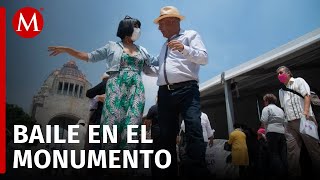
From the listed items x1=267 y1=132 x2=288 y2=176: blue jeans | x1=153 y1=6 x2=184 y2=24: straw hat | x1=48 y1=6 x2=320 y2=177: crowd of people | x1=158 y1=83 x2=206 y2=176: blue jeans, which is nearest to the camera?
x1=158 y1=83 x2=206 y2=176: blue jeans

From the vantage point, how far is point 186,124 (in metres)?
2.34

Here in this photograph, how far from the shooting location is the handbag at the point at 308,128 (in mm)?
3301

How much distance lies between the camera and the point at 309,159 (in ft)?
11.7

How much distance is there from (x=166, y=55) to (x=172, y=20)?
0.34 meters

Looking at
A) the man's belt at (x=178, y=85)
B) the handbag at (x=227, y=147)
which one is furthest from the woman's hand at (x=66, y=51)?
the handbag at (x=227, y=147)

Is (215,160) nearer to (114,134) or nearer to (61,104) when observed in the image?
(114,134)

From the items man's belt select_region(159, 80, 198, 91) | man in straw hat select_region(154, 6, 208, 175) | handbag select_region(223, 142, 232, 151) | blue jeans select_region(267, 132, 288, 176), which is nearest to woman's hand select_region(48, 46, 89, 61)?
man in straw hat select_region(154, 6, 208, 175)

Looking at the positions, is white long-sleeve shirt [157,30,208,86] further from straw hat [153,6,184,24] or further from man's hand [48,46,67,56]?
man's hand [48,46,67,56]

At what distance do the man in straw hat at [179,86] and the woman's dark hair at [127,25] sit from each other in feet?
0.94

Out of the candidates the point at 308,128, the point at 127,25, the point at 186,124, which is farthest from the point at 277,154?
the point at 127,25

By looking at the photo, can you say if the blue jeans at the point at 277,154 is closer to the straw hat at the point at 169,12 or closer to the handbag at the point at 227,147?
the handbag at the point at 227,147

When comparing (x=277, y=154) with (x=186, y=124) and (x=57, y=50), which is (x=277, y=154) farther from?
(x=57, y=50)

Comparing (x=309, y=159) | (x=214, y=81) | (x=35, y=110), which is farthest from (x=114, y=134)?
(x=35, y=110)

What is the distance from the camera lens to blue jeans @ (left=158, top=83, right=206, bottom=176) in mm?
2211
